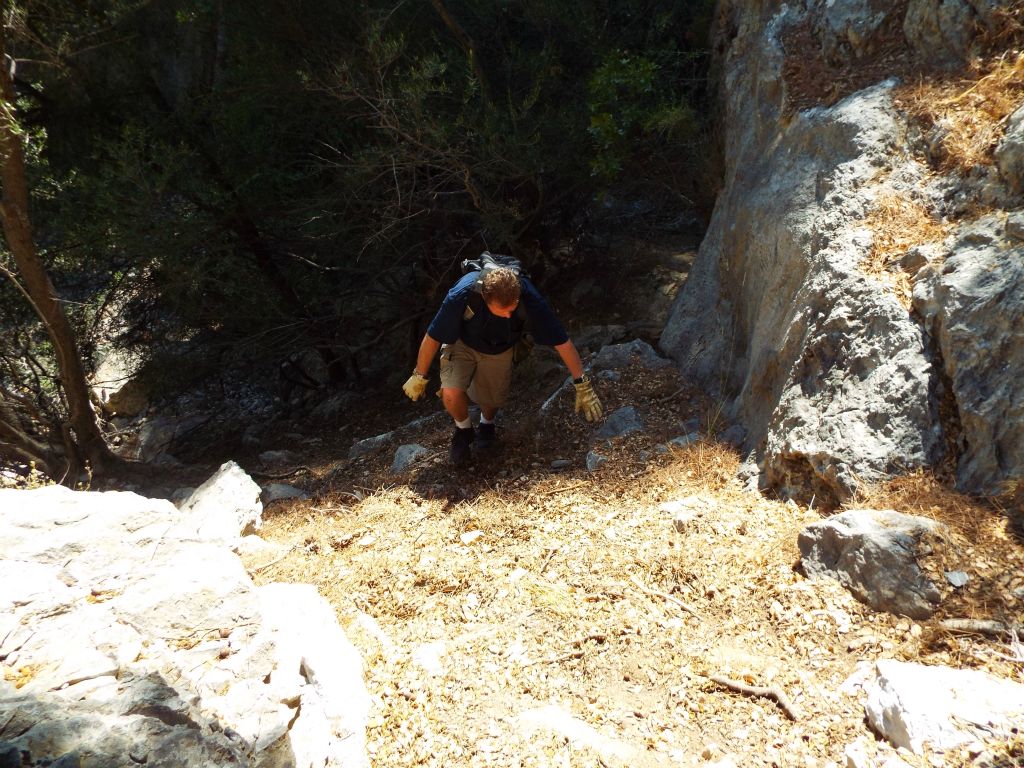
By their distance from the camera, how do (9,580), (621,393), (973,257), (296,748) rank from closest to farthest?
(296,748), (9,580), (973,257), (621,393)

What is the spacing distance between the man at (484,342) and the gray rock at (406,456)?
541 mm

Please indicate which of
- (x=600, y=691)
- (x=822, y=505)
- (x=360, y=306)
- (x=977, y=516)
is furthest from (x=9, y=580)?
(x=360, y=306)

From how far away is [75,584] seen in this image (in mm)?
2992

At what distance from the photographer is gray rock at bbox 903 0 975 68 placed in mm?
4457

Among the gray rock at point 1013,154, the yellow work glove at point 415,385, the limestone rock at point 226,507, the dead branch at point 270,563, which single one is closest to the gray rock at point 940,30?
the gray rock at point 1013,154

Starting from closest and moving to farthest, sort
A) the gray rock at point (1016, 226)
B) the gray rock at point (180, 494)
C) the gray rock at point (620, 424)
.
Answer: the gray rock at point (1016, 226), the gray rock at point (620, 424), the gray rock at point (180, 494)

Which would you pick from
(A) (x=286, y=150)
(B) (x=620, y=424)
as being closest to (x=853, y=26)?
(B) (x=620, y=424)

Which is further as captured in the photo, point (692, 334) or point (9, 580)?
point (692, 334)

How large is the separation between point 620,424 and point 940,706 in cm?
307

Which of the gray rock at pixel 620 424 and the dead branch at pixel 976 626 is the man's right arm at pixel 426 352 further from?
the dead branch at pixel 976 626

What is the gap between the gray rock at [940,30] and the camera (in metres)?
4.46

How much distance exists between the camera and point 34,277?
223 inches

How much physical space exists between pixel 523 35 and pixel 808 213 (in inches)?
175

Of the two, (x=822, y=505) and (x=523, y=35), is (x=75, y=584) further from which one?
(x=523, y=35)
